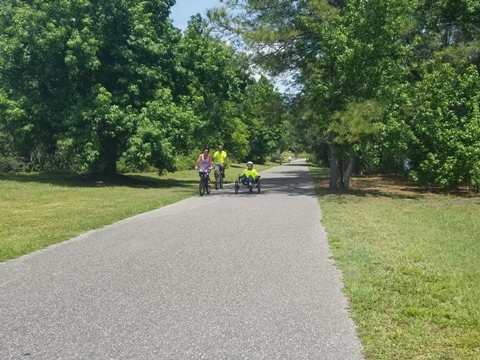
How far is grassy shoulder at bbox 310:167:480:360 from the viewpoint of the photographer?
3824mm

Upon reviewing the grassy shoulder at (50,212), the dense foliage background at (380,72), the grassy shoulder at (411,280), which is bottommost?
the grassy shoulder at (411,280)

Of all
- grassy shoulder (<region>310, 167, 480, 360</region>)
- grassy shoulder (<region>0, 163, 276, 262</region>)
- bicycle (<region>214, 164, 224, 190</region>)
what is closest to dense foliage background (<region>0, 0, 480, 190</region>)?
bicycle (<region>214, 164, 224, 190</region>)

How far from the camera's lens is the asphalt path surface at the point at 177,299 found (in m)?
3.74

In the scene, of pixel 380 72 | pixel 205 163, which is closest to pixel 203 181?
pixel 205 163

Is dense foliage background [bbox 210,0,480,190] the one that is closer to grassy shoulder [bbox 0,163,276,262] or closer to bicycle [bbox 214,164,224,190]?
bicycle [bbox 214,164,224,190]

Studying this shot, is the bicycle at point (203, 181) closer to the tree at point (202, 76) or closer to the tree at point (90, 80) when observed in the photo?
the tree at point (90, 80)

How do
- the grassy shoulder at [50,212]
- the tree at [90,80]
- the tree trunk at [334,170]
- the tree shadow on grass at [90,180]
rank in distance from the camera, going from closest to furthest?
the grassy shoulder at [50,212] < the tree trunk at [334,170] < the tree at [90,80] < the tree shadow on grass at [90,180]

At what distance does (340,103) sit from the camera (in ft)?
58.9

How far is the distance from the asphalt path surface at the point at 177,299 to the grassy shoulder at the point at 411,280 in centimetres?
25

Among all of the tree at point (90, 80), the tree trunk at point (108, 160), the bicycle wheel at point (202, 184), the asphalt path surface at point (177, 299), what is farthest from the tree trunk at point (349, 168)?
the tree trunk at point (108, 160)

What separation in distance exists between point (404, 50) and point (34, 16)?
54.8ft

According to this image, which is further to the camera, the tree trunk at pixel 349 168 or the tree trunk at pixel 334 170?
the tree trunk at pixel 334 170

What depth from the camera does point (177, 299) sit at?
4.90 meters

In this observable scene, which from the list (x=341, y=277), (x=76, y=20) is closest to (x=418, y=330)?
(x=341, y=277)
